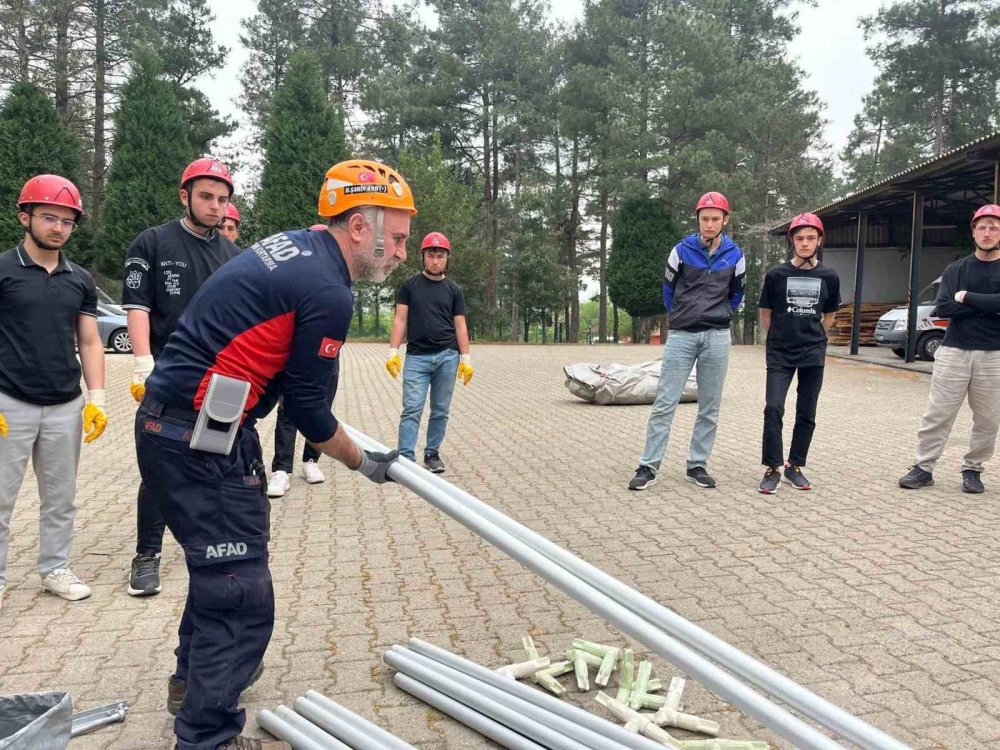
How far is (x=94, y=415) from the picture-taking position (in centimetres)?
430

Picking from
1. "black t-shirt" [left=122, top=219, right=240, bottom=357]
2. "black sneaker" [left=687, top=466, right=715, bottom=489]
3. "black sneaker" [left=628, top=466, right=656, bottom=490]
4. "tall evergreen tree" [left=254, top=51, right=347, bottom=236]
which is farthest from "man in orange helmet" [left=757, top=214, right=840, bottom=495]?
"tall evergreen tree" [left=254, top=51, right=347, bottom=236]

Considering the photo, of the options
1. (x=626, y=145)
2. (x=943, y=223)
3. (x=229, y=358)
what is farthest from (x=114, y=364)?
(x=943, y=223)

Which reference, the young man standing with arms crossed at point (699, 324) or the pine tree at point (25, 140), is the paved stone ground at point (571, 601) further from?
the pine tree at point (25, 140)

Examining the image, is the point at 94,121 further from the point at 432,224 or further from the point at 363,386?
the point at 363,386

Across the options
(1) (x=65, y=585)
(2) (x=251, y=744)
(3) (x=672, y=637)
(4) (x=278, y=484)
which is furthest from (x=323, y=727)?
(4) (x=278, y=484)

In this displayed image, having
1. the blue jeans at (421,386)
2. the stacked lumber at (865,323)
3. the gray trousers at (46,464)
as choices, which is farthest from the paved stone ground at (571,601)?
the stacked lumber at (865,323)

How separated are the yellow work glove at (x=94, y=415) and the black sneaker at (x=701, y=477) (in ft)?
15.4

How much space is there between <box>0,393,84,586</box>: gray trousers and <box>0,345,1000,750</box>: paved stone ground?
0.32 metres

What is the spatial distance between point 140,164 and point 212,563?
31.5 meters

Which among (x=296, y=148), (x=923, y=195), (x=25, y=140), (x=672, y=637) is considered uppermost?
(x=296, y=148)

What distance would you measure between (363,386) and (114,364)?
7233 mm

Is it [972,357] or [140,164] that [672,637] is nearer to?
[972,357]

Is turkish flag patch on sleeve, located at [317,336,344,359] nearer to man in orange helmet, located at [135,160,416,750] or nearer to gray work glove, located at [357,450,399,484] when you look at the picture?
man in orange helmet, located at [135,160,416,750]

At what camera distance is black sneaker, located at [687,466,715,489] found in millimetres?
6914
